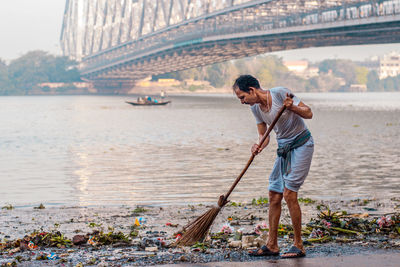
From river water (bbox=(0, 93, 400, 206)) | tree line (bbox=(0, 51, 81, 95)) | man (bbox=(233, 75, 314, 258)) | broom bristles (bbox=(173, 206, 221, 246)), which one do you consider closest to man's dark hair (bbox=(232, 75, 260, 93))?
man (bbox=(233, 75, 314, 258))

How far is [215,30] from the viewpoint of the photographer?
66125 millimetres

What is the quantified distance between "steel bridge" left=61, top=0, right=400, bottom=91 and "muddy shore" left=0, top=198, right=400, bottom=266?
115ft

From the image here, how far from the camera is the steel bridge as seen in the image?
4838 cm

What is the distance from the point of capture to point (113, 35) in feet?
374

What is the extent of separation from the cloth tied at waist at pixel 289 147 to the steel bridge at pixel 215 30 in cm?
3709

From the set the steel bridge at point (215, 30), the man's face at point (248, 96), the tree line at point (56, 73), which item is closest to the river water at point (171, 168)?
the man's face at point (248, 96)

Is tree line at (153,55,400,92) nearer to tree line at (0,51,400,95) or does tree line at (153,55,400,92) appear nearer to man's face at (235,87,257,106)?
tree line at (0,51,400,95)

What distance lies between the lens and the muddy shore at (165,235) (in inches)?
235

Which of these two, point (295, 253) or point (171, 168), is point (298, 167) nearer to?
point (295, 253)

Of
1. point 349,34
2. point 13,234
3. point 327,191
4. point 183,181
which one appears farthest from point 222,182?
point 349,34

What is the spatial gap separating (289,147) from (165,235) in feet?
6.31

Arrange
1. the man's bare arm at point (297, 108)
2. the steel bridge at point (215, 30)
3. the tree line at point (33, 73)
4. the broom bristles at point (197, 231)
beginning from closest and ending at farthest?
the man's bare arm at point (297, 108), the broom bristles at point (197, 231), the steel bridge at point (215, 30), the tree line at point (33, 73)

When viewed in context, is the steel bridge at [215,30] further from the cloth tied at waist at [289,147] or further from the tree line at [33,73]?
the cloth tied at waist at [289,147]

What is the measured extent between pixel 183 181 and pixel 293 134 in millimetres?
7240
